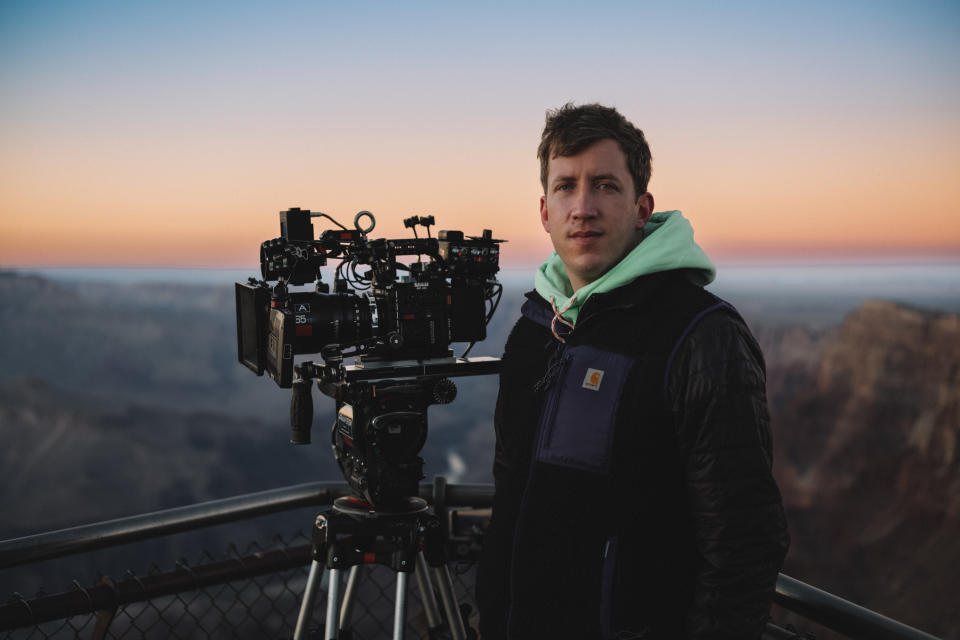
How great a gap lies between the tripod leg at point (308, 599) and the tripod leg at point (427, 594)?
0.37 meters

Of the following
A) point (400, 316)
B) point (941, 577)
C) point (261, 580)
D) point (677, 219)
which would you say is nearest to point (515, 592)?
point (677, 219)

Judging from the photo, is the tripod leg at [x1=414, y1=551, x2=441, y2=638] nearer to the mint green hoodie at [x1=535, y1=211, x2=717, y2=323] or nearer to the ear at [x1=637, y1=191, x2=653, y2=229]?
the mint green hoodie at [x1=535, y1=211, x2=717, y2=323]

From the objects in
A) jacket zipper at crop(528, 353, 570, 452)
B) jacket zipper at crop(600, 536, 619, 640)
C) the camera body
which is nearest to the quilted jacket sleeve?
jacket zipper at crop(600, 536, 619, 640)

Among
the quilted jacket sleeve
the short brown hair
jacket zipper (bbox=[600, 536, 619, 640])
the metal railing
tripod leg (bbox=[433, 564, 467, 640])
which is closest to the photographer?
the quilted jacket sleeve

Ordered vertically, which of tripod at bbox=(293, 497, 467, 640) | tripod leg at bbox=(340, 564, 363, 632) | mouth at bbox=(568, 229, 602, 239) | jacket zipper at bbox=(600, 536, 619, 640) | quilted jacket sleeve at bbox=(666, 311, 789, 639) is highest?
mouth at bbox=(568, 229, 602, 239)

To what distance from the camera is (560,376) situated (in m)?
1.61

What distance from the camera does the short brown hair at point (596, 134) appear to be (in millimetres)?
1701

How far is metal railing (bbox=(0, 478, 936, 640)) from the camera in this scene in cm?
212

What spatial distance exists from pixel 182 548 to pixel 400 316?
6893 centimetres

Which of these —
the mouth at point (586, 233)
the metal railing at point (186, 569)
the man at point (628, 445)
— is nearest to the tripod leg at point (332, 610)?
the metal railing at point (186, 569)

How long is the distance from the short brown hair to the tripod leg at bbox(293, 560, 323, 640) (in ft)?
5.49

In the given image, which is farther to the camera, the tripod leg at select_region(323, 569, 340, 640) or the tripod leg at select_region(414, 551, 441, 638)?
the tripod leg at select_region(414, 551, 441, 638)

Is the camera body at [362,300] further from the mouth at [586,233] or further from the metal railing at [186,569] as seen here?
the mouth at [586,233]

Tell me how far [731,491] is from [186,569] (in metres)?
2.03
